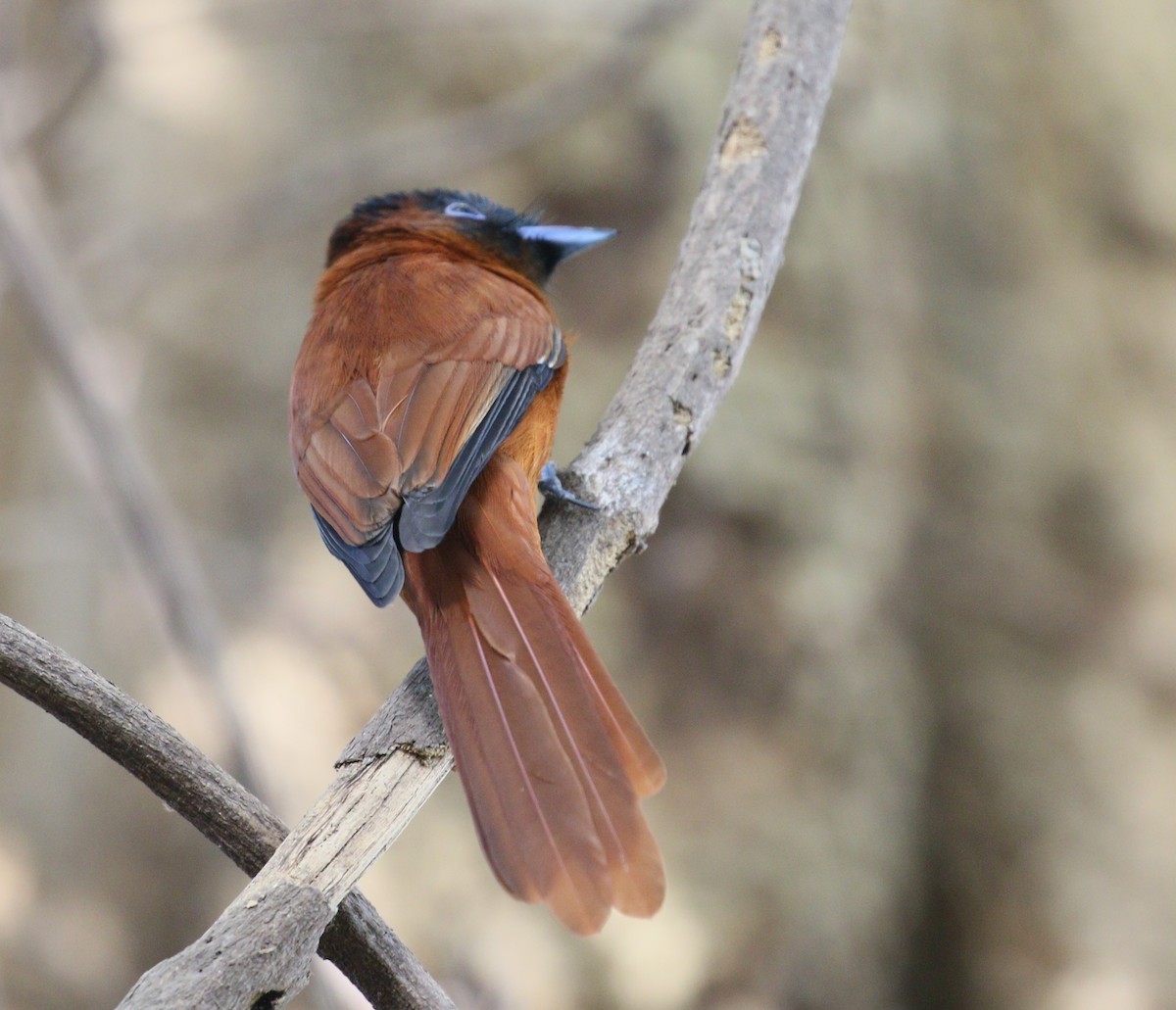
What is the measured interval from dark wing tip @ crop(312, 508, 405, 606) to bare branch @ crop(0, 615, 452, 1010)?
39 cm

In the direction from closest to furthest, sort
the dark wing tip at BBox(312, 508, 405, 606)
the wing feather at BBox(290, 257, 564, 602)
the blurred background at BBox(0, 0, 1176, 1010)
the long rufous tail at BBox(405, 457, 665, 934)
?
the long rufous tail at BBox(405, 457, 665, 934) → the dark wing tip at BBox(312, 508, 405, 606) → the wing feather at BBox(290, 257, 564, 602) → the blurred background at BBox(0, 0, 1176, 1010)

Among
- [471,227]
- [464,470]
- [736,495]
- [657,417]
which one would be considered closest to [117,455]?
[471,227]

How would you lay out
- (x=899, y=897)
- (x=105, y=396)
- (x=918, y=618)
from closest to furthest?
(x=105, y=396) < (x=899, y=897) < (x=918, y=618)

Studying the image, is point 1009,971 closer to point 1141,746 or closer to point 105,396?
point 1141,746

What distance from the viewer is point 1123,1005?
15.1 ft

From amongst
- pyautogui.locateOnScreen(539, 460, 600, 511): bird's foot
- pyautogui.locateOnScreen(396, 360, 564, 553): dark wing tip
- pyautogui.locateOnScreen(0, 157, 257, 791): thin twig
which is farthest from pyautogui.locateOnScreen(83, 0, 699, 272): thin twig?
pyautogui.locateOnScreen(539, 460, 600, 511): bird's foot

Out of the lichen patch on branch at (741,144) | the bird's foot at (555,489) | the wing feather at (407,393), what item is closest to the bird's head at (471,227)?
the wing feather at (407,393)

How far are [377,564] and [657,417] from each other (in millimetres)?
550

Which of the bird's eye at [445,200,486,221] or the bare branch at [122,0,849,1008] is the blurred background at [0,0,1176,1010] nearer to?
the bird's eye at [445,200,486,221]

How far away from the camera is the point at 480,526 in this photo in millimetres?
1979

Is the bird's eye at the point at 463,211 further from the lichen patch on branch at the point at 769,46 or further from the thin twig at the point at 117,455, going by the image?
the thin twig at the point at 117,455

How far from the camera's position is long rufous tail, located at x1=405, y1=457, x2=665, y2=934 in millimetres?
1529

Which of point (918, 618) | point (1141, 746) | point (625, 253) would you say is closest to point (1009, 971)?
point (1141, 746)

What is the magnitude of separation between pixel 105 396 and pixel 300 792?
5.94 feet
